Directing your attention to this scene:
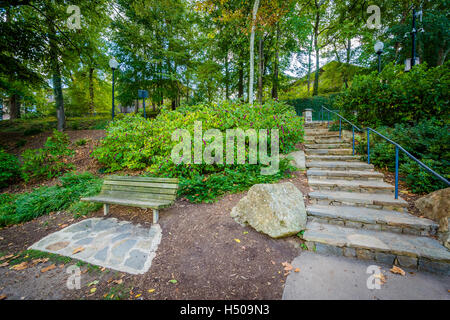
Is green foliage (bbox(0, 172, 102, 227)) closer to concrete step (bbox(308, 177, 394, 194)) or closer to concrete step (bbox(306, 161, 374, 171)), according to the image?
concrete step (bbox(308, 177, 394, 194))

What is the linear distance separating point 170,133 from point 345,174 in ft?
14.0

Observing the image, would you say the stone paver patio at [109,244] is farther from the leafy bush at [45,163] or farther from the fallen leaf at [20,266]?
the leafy bush at [45,163]

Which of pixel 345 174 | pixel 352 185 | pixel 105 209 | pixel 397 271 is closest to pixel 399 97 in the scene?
pixel 345 174

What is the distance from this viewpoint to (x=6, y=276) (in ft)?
6.95

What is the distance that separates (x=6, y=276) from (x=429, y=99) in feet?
28.9

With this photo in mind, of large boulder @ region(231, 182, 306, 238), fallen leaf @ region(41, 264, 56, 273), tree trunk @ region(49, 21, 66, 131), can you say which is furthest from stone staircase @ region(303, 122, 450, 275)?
tree trunk @ region(49, 21, 66, 131)

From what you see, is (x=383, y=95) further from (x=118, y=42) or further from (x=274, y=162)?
(x=118, y=42)

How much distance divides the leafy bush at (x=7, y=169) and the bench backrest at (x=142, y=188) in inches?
165

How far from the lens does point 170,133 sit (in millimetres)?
4480

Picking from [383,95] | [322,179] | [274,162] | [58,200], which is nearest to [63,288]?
[58,200]

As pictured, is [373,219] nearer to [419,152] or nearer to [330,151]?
[419,152]

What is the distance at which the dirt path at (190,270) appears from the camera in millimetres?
1877
